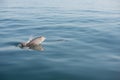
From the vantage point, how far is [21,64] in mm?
8055

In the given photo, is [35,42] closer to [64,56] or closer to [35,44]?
[35,44]

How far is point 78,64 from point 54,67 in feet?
2.66

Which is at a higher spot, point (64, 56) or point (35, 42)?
point (35, 42)

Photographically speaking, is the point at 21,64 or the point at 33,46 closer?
the point at 21,64

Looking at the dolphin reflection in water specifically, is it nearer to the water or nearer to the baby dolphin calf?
the baby dolphin calf

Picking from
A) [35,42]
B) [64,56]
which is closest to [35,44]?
[35,42]

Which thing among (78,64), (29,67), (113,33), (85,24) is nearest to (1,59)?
(29,67)

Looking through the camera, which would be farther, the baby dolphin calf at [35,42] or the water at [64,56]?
the baby dolphin calf at [35,42]

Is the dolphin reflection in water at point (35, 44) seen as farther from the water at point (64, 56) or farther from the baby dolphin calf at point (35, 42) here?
the water at point (64, 56)

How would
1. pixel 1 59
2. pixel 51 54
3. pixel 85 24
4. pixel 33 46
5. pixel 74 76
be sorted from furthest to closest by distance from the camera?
pixel 85 24 < pixel 33 46 < pixel 51 54 < pixel 1 59 < pixel 74 76

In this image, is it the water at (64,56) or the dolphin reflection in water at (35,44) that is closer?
the water at (64,56)

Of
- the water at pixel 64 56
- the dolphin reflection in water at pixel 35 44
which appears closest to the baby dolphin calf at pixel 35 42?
the dolphin reflection in water at pixel 35 44

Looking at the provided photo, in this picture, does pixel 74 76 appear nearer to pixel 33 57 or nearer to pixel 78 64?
pixel 78 64

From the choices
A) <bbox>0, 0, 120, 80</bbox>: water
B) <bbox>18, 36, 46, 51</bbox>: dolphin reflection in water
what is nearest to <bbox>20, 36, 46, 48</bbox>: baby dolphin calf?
<bbox>18, 36, 46, 51</bbox>: dolphin reflection in water
